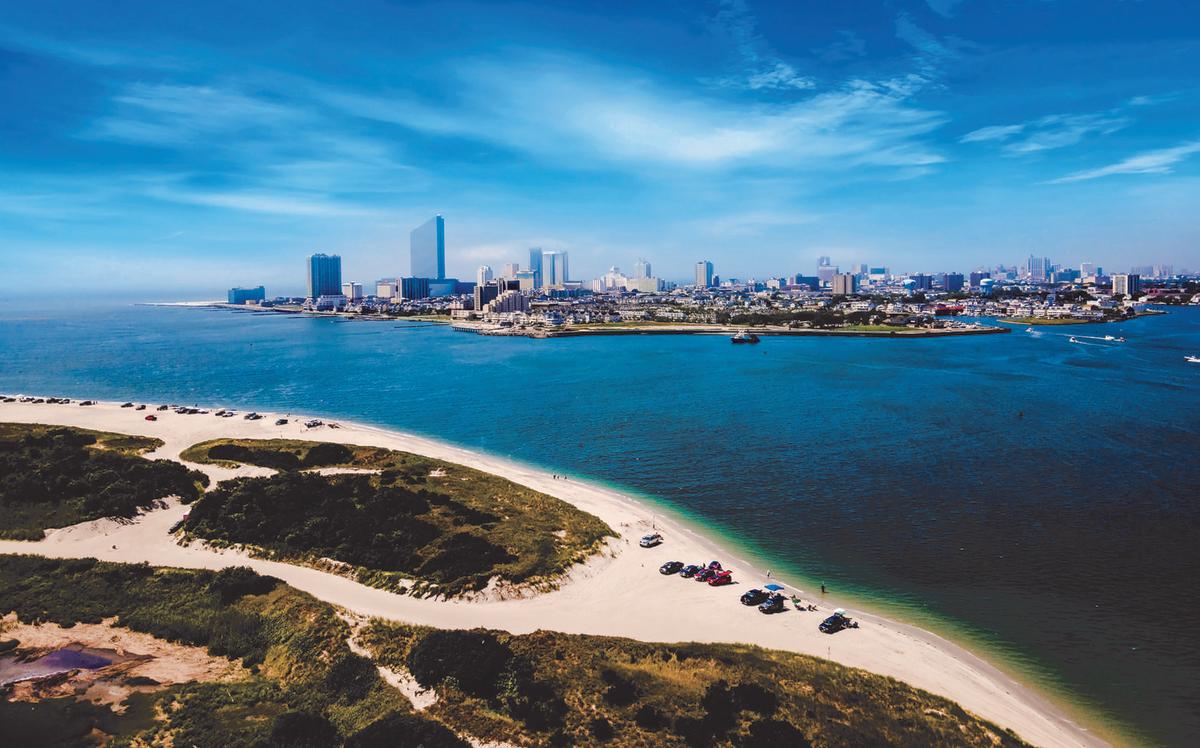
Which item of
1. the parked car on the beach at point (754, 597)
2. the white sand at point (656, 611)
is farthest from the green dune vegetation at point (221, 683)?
the parked car on the beach at point (754, 597)

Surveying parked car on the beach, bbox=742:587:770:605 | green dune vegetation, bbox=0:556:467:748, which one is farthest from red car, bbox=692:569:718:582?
green dune vegetation, bbox=0:556:467:748

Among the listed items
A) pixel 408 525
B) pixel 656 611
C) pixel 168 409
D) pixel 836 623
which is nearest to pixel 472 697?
pixel 656 611

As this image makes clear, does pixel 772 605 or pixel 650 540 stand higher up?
pixel 650 540

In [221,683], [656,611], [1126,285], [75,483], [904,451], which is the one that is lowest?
[656,611]

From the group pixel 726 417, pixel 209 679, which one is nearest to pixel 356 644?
pixel 209 679

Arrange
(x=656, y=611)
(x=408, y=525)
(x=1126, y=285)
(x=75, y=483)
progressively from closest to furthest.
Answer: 1. (x=656, y=611)
2. (x=408, y=525)
3. (x=75, y=483)
4. (x=1126, y=285)

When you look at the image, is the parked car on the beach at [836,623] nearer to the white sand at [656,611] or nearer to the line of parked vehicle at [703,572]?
the white sand at [656,611]

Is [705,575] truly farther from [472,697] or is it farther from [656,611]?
[472,697]
